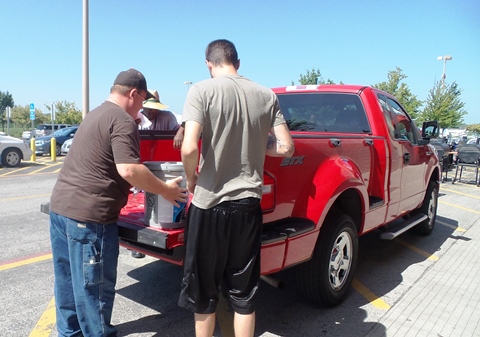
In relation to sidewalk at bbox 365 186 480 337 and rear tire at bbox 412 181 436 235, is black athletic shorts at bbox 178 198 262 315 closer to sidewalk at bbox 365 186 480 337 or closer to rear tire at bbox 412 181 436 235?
sidewalk at bbox 365 186 480 337

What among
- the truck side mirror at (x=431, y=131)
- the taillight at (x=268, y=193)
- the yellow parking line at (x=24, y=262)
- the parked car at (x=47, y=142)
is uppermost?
the truck side mirror at (x=431, y=131)

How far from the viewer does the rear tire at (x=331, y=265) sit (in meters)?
3.34

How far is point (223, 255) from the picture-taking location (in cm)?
235

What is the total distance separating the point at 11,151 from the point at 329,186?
13788mm

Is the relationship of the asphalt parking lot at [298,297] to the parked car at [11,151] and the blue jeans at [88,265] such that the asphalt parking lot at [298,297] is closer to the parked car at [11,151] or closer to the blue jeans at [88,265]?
the blue jeans at [88,265]

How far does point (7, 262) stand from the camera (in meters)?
4.39

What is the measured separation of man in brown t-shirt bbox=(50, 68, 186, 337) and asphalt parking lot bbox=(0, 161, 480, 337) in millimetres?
741

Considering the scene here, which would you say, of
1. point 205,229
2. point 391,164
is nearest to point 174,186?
point 205,229

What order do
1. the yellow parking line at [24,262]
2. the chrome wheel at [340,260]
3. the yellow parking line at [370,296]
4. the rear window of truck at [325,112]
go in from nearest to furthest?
the chrome wheel at [340,260] → the yellow parking line at [370,296] → the yellow parking line at [24,262] → the rear window of truck at [325,112]

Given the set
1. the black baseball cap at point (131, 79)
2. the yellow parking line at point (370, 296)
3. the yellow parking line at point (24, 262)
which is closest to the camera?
the black baseball cap at point (131, 79)

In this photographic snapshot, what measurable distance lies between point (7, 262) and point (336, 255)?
11.5ft

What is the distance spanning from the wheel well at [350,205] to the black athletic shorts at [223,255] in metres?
1.33

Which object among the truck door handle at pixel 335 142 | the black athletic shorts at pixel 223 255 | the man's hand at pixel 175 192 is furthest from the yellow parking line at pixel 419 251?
the man's hand at pixel 175 192

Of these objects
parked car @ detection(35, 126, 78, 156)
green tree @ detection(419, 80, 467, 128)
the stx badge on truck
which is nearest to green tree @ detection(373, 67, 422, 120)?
green tree @ detection(419, 80, 467, 128)
